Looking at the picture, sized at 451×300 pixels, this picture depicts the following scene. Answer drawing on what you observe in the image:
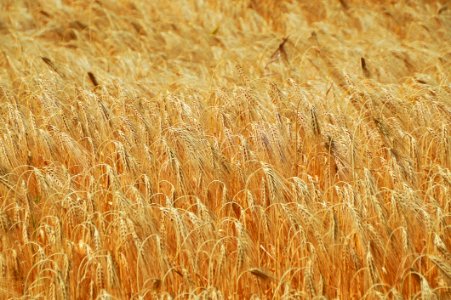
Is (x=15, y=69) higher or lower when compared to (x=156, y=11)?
lower

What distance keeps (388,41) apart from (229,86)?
6.71 ft

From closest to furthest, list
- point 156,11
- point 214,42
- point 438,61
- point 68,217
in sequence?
point 68,217 < point 438,61 < point 214,42 < point 156,11

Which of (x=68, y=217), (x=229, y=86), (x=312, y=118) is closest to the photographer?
(x=68, y=217)

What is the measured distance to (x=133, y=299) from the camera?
278cm

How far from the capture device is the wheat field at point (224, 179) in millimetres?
2797

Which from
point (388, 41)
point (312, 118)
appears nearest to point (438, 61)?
point (388, 41)

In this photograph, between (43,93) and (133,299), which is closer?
(133,299)

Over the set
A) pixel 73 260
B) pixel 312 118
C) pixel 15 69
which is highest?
pixel 15 69

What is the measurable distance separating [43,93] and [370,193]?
216 cm

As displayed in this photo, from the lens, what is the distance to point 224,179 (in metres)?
3.43

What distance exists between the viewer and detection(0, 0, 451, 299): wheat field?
280 cm

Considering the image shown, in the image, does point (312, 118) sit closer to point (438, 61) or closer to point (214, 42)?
point (438, 61)

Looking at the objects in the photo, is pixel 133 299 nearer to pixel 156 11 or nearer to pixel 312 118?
pixel 312 118

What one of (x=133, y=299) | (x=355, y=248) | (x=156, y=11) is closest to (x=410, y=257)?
(x=355, y=248)
